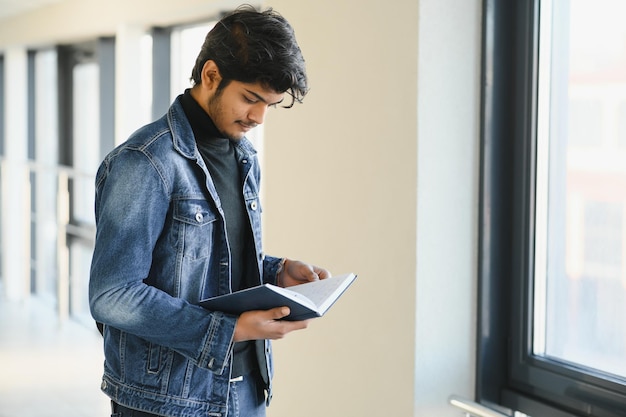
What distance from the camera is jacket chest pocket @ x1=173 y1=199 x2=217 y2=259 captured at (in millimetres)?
1396

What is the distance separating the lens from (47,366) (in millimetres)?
4121

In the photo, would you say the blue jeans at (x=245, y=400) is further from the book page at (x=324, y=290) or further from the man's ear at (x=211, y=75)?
the man's ear at (x=211, y=75)

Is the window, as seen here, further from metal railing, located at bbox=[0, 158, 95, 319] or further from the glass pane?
metal railing, located at bbox=[0, 158, 95, 319]

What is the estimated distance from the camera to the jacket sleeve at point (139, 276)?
1318mm

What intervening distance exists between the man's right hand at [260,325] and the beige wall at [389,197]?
2.79 ft

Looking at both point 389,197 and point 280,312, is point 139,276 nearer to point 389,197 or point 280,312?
point 280,312

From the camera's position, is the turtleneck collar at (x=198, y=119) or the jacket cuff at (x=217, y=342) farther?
the turtleneck collar at (x=198, y=119)

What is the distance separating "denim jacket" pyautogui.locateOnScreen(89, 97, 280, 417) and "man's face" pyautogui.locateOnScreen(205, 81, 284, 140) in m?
0.06

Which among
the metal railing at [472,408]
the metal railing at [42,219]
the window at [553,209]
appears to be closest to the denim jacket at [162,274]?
the metal railing at [472,408]

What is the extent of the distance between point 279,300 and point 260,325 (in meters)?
0.07

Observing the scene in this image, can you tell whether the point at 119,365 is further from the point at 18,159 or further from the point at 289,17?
the point at 18,159

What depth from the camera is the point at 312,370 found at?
8.29 ft

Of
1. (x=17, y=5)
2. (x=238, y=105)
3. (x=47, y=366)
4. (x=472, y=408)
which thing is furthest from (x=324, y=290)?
(x=17, y=5)

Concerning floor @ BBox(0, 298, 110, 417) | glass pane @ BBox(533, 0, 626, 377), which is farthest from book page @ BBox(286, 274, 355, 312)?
floor @ BBox(0, 298, 110, 417)
